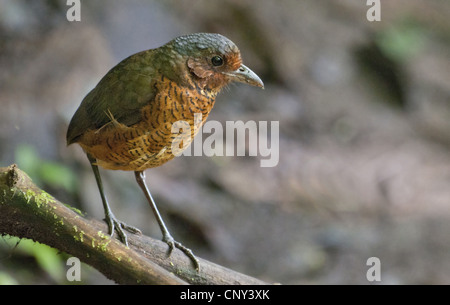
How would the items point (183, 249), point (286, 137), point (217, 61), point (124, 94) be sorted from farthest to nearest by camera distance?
point (286, 137), point (183, 249), point (124, 94), point (217, 61)

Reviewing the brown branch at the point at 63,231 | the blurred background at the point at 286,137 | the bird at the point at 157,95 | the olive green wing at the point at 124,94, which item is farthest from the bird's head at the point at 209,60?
the blurred background at the point at 286,137

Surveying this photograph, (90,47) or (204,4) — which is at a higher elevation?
(204,4)

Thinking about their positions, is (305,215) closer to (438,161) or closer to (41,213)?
(438,161)

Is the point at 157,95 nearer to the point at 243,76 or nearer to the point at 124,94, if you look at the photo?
the point at 124,94

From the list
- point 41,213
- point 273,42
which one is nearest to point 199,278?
point 41,213

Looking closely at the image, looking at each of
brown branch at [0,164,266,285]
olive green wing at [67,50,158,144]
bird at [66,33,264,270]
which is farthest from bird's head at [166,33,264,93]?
brown branch at [0,164,266,285]

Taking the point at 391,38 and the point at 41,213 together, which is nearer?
the point at 41,213

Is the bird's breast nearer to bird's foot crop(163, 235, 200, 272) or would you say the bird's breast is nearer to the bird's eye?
the bird's eye

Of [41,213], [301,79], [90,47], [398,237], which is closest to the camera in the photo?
[41,213]

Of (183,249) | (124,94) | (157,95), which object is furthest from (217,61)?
(183,249)
